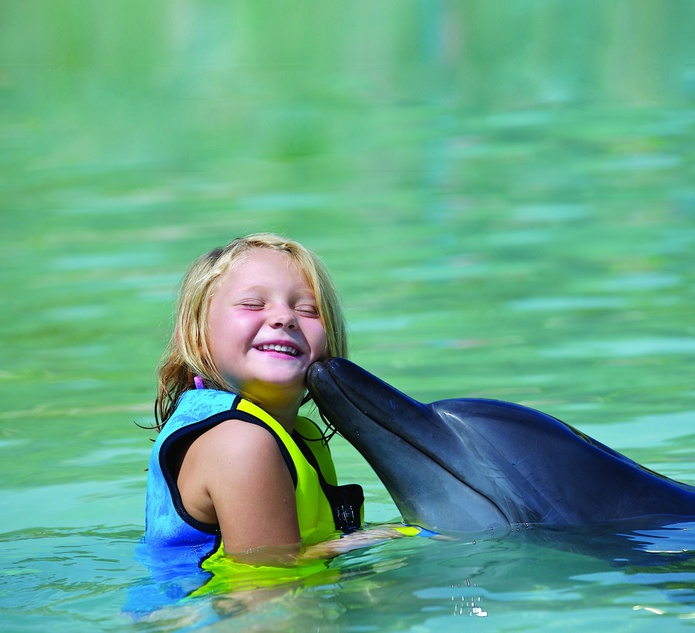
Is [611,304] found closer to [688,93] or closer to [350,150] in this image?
[350,150]

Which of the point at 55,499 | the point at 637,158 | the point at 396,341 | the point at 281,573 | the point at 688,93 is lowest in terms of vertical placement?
→ the point at 281,573

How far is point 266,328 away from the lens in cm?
495

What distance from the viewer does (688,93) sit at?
2209 centimetres

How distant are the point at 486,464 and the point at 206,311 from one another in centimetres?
124

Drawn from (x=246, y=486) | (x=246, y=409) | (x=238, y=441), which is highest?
(x=246, y=409)

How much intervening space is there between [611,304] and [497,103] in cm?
1228

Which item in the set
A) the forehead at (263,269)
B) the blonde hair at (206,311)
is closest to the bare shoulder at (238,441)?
the blonde hair at (206,311)

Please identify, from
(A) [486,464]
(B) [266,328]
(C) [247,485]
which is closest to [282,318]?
(B) [266,328]

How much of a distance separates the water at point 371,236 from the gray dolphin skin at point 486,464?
5.6 inches

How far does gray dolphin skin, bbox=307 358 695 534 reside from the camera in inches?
190

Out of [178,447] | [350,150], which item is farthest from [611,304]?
[350,150]

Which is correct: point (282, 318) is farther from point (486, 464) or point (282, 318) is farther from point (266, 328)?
point (486, 464)

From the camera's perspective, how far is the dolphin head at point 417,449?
4.88m

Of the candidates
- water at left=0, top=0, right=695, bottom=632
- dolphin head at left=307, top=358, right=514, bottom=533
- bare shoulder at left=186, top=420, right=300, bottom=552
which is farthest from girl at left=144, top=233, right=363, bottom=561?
water at left=0, top=0, right=695, bottom=632
